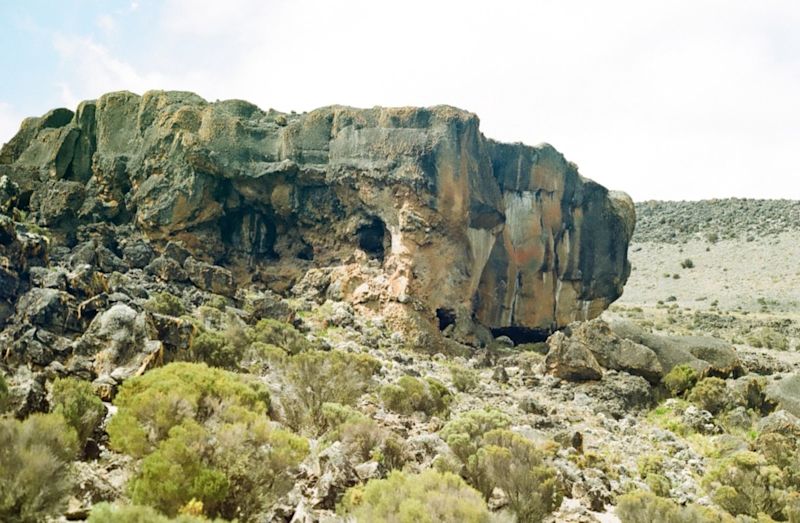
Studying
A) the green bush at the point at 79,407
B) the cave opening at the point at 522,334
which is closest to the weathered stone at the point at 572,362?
the cave opening at the point at 522,334

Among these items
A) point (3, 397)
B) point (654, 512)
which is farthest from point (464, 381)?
point (3, 397)

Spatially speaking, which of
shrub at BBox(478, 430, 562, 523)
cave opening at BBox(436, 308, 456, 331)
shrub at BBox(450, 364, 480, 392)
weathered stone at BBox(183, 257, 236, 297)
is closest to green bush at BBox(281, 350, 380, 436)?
shrub at BBox(478, 430, 562, 523)

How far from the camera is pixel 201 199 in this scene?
33.4m

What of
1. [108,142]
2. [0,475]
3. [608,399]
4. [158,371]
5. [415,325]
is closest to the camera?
[0,475]

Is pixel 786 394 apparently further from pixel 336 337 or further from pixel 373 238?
pixel 373 238

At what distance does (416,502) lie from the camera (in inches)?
364

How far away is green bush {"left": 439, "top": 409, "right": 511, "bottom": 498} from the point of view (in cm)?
1370

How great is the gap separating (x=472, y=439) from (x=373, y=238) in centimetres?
1994

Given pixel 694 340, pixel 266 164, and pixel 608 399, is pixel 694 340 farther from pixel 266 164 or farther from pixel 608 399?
pixel 266 164

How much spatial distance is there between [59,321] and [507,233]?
23086 millimetres

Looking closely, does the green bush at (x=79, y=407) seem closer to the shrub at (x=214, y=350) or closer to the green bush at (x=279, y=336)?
the shrub at (x=214, y=350)

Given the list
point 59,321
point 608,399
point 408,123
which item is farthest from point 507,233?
point 59,321

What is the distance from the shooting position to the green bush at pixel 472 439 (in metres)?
13.7

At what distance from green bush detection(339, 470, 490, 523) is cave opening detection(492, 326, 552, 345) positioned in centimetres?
2693
